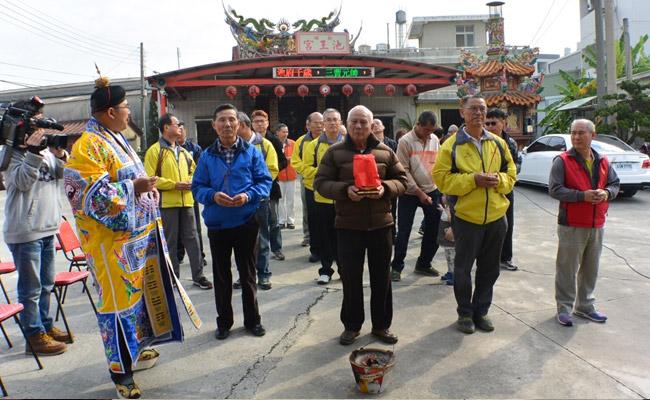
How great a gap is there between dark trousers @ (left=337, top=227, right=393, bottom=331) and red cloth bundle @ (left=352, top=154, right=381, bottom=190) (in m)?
0.44

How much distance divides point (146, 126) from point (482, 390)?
25967mm

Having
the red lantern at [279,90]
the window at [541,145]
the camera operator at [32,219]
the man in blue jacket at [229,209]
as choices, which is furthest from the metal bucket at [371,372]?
the red lantern at [279,90]

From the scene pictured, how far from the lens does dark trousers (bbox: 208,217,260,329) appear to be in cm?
404

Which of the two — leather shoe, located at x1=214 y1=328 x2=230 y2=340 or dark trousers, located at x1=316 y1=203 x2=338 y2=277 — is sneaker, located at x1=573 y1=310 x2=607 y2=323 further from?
leather shoe, located at x1=214 y1=328 x2=230 y2=340

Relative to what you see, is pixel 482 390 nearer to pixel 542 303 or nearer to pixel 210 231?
pixel 542 303

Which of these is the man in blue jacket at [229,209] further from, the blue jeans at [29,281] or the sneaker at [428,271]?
the sneaker at [428,271]

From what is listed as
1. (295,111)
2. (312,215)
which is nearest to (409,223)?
(312,215)

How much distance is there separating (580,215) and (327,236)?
98.3 inches

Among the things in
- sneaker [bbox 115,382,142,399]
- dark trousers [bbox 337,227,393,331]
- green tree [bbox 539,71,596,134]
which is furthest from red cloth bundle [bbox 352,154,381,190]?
green tree [bbox 539,71,596,134]

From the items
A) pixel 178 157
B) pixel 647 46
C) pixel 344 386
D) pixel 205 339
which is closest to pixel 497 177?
pixel 344 386

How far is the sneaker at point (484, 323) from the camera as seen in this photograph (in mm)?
4039

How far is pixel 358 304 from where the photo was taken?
3.88 metres

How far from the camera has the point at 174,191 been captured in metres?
5.23

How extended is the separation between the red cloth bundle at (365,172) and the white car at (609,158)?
24.0 ft
